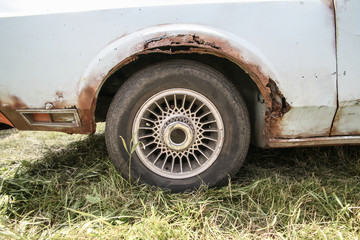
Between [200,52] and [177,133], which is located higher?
[200,52]

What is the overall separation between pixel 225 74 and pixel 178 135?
2.13ft

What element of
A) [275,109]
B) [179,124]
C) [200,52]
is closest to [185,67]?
[200,52]

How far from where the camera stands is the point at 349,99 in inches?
60.2

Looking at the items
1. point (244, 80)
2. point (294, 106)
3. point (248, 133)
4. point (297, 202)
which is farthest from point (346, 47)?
point (297, 202)

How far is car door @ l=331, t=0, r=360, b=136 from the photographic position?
4.85 ft

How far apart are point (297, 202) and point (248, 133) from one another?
54cm

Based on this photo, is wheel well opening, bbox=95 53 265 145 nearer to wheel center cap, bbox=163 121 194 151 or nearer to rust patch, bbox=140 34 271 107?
rust patch, bbox=140 34 271 107

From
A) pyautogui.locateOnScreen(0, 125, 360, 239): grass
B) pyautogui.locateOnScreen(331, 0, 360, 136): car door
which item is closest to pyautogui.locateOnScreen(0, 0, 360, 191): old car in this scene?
pyautogui.locateOnScreen(331, 0, 360, 136): car door

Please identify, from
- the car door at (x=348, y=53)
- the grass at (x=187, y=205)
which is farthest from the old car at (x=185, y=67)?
the grass at (x=187, y=205)

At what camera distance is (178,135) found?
1720 mm

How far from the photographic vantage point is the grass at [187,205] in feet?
4.23

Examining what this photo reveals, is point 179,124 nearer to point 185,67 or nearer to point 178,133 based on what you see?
point 178,133

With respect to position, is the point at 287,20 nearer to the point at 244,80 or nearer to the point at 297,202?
the point at 244,80

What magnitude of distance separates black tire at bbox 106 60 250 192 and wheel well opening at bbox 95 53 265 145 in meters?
0.13
